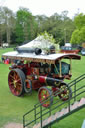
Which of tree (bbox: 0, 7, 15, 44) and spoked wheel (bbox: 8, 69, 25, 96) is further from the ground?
tree (bbox: 0, 7, 15, 44)

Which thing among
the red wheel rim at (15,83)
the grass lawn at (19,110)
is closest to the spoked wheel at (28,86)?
the red wheel rim at (15,83)

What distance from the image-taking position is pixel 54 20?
204 feet

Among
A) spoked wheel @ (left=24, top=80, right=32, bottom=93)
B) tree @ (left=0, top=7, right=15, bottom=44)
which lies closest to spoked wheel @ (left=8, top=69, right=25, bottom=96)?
spoked wheel @ (left=24, top=80, right=32, bottom=93)

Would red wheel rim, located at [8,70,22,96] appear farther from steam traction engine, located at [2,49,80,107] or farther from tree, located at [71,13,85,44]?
tree, located at [71,13,85,44]

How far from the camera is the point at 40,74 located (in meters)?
8.67

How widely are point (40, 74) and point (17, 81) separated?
1.35m

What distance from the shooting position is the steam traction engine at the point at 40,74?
25.5 ft

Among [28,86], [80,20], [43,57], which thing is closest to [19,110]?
[28,86]

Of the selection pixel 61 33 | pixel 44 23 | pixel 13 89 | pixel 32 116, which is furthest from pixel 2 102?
pixel 44 23

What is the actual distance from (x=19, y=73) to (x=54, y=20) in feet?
184

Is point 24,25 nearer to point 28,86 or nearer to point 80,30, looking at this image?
point 80,30

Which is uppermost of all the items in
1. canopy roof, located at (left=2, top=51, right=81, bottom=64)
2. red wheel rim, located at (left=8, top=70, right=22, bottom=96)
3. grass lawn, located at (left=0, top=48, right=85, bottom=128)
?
canopy roof, located at (left=2, top=51, right=81, bottom=64)

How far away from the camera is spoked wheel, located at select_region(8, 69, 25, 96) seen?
28.4 ft

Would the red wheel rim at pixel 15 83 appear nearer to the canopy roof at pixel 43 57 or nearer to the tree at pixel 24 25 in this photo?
the canopy roof at pixel 43 57
